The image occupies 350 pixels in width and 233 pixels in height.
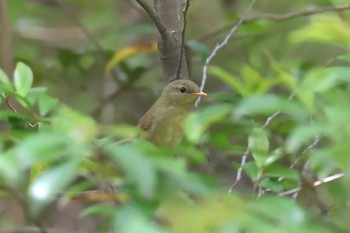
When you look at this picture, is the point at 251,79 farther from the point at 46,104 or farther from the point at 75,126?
the point at 75,126

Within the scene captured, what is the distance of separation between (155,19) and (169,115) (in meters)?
1.67

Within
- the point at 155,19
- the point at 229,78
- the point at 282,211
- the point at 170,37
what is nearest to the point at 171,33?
the point at 170,37

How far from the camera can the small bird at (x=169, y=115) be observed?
4.89 metres

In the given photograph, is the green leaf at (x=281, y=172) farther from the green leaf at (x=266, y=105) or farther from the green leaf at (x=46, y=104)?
the green leaf at (x=46, y=104)

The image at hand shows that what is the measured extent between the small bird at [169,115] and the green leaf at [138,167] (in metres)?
2.70

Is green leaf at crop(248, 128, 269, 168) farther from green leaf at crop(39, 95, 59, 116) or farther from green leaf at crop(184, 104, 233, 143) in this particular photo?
green leaf at crop(39, 95, 59, 116)

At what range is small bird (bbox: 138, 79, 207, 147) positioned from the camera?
4895 millimetres

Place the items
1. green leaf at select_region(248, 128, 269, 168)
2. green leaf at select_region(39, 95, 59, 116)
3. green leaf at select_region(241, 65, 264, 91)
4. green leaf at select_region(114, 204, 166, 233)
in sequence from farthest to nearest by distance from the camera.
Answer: green leaf at select_region(241, 65, 264, 91) < green leaf at select_region(39, 95, 59, 116) < green leaf at select_region(248, 128, 269, 168) < green leaf at select_region(114, 204, 166, 233)

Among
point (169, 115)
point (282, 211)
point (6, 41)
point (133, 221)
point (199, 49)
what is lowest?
point (169, 115)

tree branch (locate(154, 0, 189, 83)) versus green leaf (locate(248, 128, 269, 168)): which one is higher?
green leaf (locate(248, 128, 269, 168))

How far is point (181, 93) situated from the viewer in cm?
504

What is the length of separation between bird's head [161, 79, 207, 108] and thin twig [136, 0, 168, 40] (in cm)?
60

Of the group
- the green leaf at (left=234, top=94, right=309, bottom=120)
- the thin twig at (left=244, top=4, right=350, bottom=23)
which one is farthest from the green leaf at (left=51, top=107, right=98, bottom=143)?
the thin twig at (left=244, top=4, right=350, bottom=23)

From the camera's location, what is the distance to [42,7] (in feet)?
21.4
